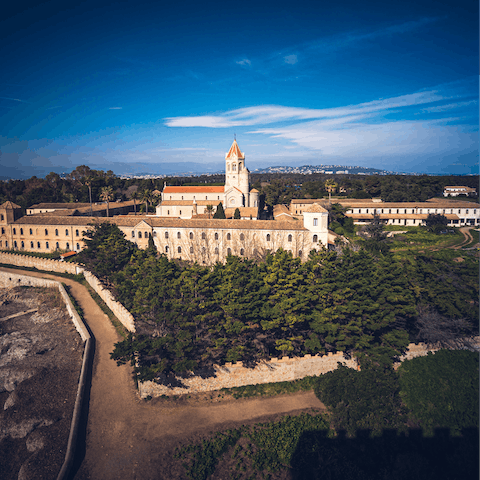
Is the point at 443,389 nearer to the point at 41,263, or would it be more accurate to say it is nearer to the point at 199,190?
the point at 41,263

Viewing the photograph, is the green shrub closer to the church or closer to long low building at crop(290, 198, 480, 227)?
long low building at crop(290, 198, 480, 227)

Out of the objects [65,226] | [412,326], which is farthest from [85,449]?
[65,226]

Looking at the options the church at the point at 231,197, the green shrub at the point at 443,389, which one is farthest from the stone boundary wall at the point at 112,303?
the church at the point at 231,197

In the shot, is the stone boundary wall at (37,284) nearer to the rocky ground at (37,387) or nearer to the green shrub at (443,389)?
the rocky ground at (37,387)

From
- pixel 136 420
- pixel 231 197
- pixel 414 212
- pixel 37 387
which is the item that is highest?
pixel 231 197

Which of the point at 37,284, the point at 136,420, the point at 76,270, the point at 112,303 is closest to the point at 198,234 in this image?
the point at 76,270

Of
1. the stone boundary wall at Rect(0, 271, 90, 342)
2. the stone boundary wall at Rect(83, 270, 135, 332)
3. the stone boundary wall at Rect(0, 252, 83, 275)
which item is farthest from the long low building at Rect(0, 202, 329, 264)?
the stone boundary wall at Rect(83, 270, 135, 332)
